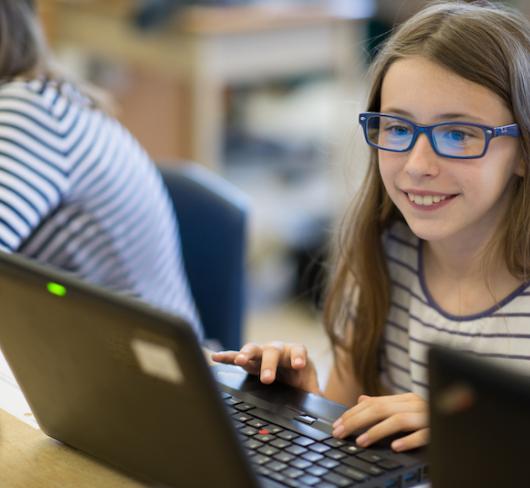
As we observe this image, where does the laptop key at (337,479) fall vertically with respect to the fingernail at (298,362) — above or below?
above

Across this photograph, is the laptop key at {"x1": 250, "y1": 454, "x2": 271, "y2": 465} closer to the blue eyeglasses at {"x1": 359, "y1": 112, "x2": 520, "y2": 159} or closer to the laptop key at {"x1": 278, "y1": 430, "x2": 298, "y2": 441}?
the laptop key at {"x1": 278, "y1": 430, "x2": 298, "y2": 441}

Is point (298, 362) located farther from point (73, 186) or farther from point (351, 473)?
point (73, 186)

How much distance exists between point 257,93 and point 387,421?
2705mm

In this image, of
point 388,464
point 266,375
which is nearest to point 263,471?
point 388,464

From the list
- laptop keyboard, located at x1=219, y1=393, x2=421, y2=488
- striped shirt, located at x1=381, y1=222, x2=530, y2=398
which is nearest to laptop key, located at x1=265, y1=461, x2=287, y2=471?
laptop keyboard, located at x1=219, y1=393, x2=421, y2=488

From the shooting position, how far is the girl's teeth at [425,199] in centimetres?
122

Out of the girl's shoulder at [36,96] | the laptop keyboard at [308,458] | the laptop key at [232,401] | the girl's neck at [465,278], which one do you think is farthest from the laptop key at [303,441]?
the girl's shoulder at [36,96]

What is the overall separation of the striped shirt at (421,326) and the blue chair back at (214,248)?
0.48 meters

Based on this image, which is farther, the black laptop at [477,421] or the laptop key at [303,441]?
the laptop key at [303,441]

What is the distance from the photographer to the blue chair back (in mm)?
1853

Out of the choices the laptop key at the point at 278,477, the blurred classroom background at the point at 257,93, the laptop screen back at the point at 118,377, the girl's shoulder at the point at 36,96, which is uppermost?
the girl's shoulder at the point at 36,96

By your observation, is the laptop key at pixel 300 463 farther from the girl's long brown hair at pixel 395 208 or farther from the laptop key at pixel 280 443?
the girl's long brown hair at pixel 395 208

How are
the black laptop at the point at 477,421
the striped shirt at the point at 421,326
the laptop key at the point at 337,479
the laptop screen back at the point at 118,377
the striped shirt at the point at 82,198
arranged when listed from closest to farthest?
1. the black laptop at the point at 477,421
2. the laptop screen back at the point at 118,377
3. the laptop key at the point at 337,479
4. the striped shirt at the point at 421,326
5. the striped shirt at the point at 82,198

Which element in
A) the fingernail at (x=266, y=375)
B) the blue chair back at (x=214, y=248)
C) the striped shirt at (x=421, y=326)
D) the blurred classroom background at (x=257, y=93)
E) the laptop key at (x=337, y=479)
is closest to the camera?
the laptop key at (x=337, y=479)
